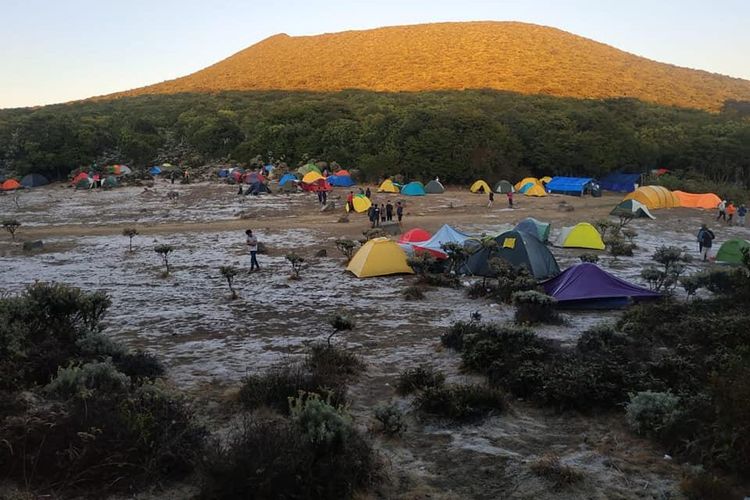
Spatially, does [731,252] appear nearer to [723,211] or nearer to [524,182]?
[723,211]

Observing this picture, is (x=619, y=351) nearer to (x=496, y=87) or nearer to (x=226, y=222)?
(x=226, y=222)

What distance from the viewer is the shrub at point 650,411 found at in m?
6.59

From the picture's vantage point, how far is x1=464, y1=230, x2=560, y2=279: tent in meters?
16.9

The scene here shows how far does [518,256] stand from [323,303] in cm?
639

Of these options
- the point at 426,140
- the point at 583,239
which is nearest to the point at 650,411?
the point at 583,239

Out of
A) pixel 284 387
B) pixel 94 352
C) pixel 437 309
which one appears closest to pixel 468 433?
pixel 284 387

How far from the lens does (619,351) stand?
907 centimetres

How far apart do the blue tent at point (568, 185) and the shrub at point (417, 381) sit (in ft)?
123

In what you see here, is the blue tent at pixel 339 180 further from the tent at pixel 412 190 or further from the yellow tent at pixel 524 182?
the yellow tent at pixel 524 182

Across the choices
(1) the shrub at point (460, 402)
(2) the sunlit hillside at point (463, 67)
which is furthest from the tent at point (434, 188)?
(2) the sunlit hillside at point (463, 67)

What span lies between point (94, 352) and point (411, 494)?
5453mm

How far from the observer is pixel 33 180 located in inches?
1898

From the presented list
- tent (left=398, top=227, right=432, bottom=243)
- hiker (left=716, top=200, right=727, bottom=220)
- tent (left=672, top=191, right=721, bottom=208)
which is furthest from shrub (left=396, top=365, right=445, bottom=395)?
tent (left=672, top=191, right=721, bottom=208)

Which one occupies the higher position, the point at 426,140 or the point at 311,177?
the point at 426,140
